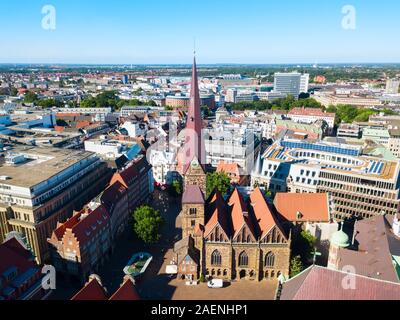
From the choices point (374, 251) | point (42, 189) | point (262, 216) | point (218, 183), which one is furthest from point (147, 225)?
point (374, 251)

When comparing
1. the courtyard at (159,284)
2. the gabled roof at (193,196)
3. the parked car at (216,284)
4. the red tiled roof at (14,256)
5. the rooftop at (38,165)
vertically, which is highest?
the rooftop at (38,165)

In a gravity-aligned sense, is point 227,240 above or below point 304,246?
above

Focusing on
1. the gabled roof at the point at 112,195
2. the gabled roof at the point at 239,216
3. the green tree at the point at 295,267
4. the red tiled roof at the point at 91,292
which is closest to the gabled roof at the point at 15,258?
the red tiled roof at the point at 91,292

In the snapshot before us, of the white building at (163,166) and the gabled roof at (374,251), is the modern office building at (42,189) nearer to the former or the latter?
the white building at (163,166)

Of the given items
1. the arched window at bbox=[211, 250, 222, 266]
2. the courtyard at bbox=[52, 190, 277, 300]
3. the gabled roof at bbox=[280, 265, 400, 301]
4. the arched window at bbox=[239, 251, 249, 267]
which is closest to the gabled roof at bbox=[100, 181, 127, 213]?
the courtyard at bbox=[52, 190, 277, 300]

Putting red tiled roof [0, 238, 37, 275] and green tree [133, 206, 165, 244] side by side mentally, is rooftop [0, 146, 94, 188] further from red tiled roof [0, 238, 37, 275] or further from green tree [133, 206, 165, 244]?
green tree [133, 206, 165, 244]

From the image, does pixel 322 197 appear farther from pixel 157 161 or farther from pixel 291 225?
pixel 157 161

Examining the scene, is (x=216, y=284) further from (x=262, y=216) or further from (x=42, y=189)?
(x=42, y=189)
